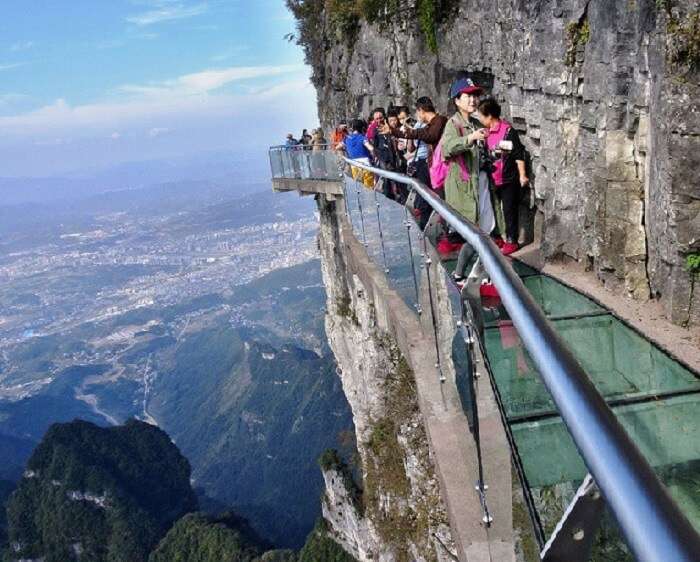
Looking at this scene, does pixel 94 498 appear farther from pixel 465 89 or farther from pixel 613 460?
pixel 613 460

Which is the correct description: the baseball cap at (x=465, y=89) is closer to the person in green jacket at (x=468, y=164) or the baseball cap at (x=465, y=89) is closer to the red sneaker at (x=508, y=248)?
the person in green jacket at (x=468, y=164)

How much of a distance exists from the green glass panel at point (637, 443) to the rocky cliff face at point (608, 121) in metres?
3.15

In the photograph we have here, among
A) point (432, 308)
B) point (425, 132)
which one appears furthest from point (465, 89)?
point (432, 308)

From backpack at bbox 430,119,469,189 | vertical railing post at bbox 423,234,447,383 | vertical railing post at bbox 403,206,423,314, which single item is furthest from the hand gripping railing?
backpack at bbox 430,119,469,189

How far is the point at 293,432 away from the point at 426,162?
86083mm

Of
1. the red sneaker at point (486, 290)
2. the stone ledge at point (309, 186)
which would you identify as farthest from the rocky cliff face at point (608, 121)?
the stone ledge at point (309, 186)

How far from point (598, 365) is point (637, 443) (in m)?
1.51

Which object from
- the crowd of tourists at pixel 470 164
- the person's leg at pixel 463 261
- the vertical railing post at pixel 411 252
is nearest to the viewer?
the person's leg at pixel 463 261

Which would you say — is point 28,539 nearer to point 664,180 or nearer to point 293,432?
point 293,432

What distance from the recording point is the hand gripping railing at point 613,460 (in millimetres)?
711

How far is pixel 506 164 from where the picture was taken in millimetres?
7141

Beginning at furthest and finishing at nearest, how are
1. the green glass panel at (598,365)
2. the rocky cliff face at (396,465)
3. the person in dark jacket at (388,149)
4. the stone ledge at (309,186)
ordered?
the stone ledge at (309,186) → the person in dark jacket at (388,149) → the rocky cliff face at (396,465) → the green glass panel at (598,365)

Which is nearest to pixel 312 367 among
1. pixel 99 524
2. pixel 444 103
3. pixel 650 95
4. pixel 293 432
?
pixel 293 432

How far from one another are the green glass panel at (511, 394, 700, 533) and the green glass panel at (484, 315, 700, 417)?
0.09 metres
